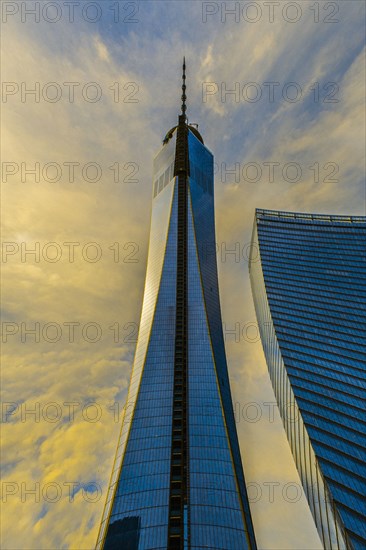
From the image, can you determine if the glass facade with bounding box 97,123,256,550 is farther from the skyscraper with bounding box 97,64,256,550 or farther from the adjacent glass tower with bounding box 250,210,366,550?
the adjacent glass tower with bounding box 250,210,366,550

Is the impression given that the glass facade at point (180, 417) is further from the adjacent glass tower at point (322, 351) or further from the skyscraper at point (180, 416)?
the adjacent glass tower at point (322, 351)

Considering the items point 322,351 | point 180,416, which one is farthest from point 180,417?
point 322,351

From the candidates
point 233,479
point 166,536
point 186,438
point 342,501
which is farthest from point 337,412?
point 166,536

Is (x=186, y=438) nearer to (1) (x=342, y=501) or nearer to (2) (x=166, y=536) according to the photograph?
(2) (x=166, y=536)

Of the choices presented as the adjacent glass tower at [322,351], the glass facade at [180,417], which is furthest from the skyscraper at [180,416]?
the adjacent glass tower at [322,351]

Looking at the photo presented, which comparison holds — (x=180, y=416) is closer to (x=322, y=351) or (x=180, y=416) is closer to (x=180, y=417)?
(x=180, y=417)

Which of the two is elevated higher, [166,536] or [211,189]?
[211,189]

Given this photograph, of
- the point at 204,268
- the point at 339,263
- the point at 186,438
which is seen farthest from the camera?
the point at 339,263
